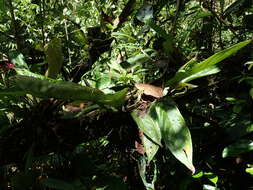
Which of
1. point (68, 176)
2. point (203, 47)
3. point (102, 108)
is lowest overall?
point (68, 176)

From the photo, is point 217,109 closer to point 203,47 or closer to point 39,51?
point 203,47

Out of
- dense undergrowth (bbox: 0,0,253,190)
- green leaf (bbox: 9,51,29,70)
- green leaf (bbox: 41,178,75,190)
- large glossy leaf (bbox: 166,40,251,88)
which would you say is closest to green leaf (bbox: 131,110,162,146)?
dense undergrowth (bbox: 0,0,253,190)

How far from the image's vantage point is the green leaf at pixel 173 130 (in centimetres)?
84

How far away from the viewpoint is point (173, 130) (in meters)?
0.90

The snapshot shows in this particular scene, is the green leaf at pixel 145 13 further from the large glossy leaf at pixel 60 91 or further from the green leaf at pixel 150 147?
the green leaf at pixel 150 147

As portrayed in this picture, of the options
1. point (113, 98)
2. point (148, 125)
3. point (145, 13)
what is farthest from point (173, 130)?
point (145, 13)

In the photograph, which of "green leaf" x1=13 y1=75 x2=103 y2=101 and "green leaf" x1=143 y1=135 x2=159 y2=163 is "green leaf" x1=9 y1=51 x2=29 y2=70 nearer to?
"green leaf" x1=13 y1=75 x2=103 y2=101

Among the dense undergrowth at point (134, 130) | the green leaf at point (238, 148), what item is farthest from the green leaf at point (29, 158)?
the green leaf at point (238, 148)

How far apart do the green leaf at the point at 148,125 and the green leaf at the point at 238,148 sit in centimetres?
24

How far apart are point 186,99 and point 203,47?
0.67 m

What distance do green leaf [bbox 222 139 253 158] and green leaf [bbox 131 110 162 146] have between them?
0.78 ft

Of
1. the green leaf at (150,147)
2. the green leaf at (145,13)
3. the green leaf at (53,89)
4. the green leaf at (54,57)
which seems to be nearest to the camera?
the green leaf at (53,89)

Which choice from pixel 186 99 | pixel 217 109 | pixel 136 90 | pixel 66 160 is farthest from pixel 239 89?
pixel 66 160

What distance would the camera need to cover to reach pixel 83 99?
943mm
